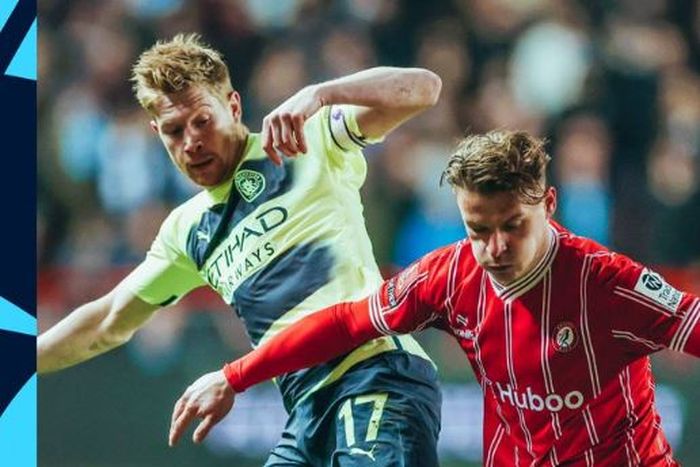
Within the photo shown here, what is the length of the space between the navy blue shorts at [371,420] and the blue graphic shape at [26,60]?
1.33 m

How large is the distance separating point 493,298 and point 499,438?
1.39 feet

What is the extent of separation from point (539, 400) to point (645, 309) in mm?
411

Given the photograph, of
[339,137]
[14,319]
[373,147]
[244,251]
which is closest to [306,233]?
[244,251]

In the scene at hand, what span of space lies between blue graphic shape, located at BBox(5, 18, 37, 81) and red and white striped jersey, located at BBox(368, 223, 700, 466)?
45.4 inches

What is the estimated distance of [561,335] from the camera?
421cm

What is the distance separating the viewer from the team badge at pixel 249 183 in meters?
4.83

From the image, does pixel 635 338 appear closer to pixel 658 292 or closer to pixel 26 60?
pixel 658 292

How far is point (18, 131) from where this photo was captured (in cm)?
382

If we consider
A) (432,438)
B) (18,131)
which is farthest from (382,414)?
(18,131)

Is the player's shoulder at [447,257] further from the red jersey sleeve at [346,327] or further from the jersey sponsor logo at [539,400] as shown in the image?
the jersey sponsor logo at [539,400]

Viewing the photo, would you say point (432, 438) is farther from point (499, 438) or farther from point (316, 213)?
point (316, 213)

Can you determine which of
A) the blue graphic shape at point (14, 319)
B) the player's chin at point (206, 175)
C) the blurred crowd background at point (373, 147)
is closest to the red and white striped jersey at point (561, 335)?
the player's chin at point (206, 175)

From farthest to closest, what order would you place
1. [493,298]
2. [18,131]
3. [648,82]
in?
[648,82], [493,298], [18,131]

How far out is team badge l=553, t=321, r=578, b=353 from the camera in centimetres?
420
